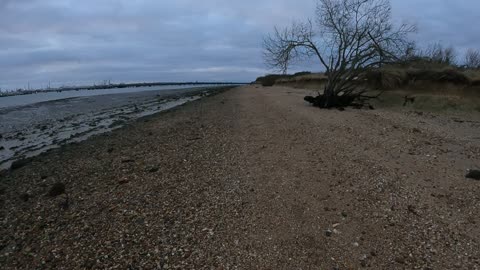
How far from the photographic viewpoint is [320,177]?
315 inches

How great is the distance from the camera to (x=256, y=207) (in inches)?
261

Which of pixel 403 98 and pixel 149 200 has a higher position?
pixel 403 98

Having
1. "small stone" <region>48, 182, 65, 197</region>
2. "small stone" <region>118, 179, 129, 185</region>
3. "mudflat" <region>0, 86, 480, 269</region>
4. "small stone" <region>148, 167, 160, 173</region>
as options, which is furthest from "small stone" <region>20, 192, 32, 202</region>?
"small stone" <region>148, 167, 160, 173</region>

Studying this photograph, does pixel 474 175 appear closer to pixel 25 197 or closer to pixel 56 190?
pixel 56 190

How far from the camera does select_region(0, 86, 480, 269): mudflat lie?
5109 mm

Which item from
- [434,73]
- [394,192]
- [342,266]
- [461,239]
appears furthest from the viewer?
[434,73]

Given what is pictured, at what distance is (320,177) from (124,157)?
6878 millimetres

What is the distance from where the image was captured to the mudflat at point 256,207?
511cm

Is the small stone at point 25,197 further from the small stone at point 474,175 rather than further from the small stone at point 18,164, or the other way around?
the small stone at point 474,175

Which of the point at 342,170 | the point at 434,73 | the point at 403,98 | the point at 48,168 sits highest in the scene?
the point at 434,73

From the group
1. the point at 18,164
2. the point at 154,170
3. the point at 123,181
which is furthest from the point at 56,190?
the point at 18,164

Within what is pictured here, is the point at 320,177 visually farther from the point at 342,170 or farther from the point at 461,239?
the point at 461,239

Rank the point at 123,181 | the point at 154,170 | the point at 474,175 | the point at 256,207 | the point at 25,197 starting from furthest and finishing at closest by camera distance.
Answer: the point at 154,170
the point at 123,181
the point at 25,197
the point at 474,175
the point at 256,207

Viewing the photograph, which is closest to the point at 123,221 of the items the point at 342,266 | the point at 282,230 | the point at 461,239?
the point at 282,230
